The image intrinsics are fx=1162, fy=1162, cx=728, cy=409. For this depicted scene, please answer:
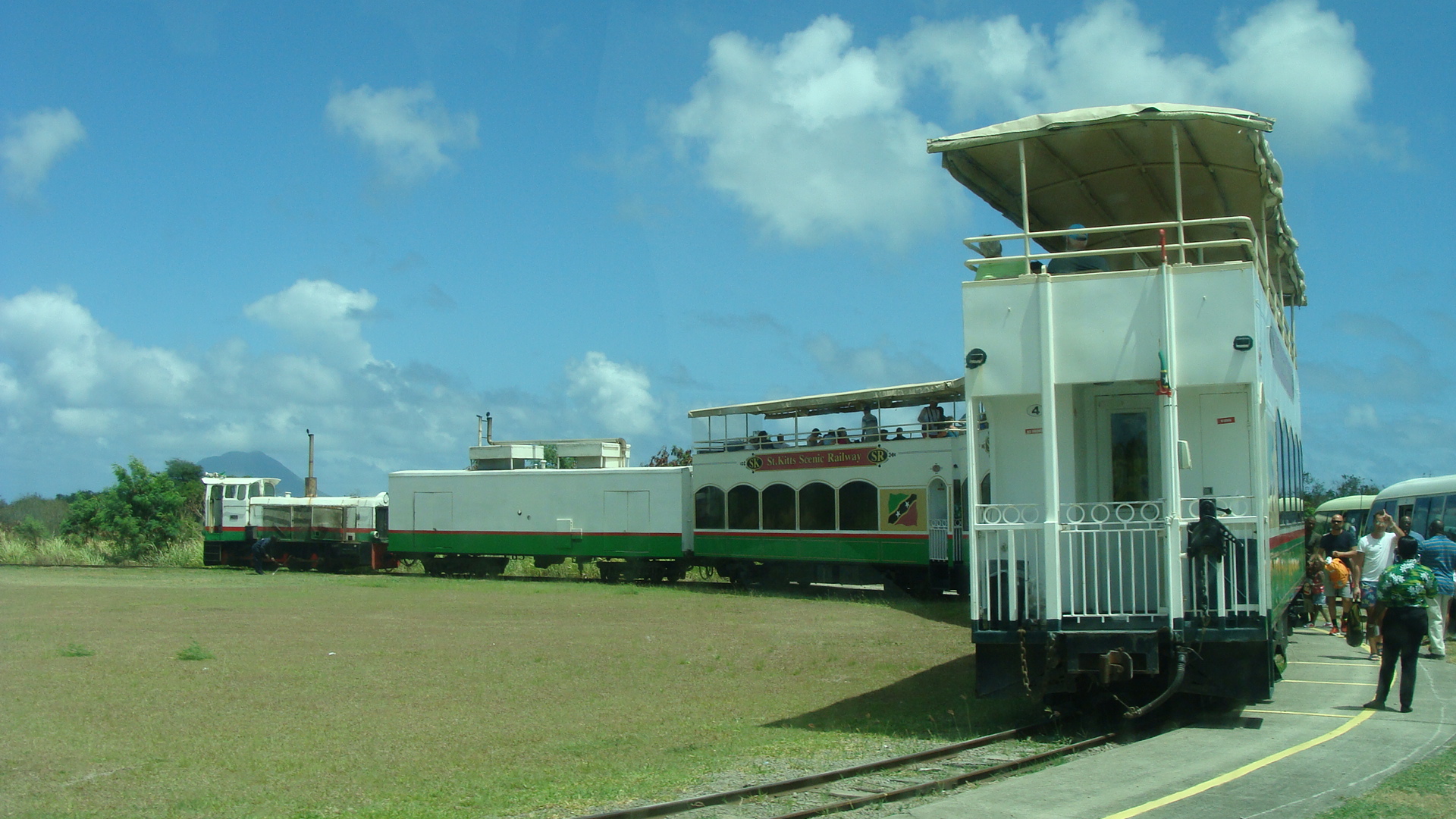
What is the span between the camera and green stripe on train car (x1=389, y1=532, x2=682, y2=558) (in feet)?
94.0

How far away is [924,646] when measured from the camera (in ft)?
50.8

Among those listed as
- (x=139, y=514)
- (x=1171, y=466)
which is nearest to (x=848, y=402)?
(x=1171, y=466)

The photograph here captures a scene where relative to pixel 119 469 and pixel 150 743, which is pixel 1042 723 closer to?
pixel 150 743

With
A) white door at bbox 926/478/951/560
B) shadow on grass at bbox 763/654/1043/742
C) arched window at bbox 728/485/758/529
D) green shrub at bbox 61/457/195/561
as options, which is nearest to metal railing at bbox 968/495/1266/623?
shadow on grass at bbox 763/654/1043/742

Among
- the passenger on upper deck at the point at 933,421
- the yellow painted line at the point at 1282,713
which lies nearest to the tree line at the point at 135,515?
the passenger on upper deck at the point at 933,421

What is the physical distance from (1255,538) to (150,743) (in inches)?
336

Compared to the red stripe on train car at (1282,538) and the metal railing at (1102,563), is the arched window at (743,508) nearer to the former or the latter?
the red stripe on train car at (1282,538)

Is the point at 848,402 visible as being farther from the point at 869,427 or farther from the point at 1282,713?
the point at 1282,713

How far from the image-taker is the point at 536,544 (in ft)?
100

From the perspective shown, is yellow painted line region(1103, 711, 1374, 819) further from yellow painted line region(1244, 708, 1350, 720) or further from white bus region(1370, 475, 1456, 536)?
white bus region(1370, 475, 1456, 536)

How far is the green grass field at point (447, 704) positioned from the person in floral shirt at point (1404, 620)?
9.74ft

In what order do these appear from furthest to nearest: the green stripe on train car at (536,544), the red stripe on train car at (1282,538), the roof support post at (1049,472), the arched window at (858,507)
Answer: the green stripe on train car at (536,544) < the arched window at (858,507) < the red stripe on train car at (1282,538) < the roof support post at (1049,472)

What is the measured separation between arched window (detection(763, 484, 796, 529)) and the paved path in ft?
52.4

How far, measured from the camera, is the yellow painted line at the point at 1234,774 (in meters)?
6.37
